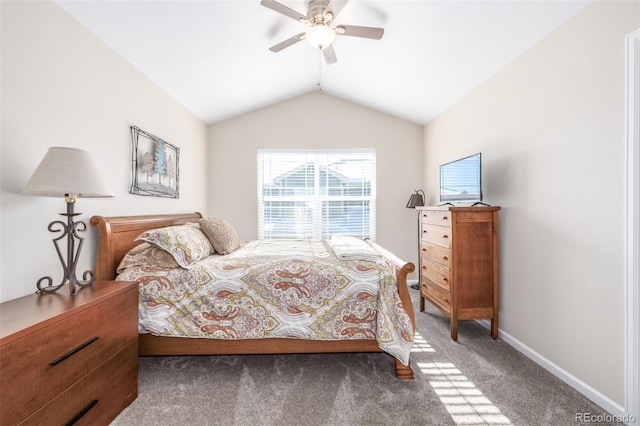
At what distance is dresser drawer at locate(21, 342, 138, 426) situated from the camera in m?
1.18

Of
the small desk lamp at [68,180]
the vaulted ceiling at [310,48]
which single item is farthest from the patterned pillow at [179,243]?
the vaulted ceiling at [310,48]

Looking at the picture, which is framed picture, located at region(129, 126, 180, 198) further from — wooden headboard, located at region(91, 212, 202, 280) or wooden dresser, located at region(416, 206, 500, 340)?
wooden dresser, located at region(416, 206, 500, 340)

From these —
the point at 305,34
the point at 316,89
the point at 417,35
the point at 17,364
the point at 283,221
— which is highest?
the point at 316,89

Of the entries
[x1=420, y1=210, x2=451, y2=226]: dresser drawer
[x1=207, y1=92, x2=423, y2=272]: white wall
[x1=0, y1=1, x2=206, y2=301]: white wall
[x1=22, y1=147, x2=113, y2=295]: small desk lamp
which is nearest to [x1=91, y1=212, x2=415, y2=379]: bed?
[x1=0, y1=1, x2=206, y2=301]: white wall

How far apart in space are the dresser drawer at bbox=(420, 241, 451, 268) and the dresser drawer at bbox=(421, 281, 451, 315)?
263 mm

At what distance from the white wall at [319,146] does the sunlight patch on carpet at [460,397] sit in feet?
7.87

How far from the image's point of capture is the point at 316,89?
424 cm

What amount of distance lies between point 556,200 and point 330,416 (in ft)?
6.83

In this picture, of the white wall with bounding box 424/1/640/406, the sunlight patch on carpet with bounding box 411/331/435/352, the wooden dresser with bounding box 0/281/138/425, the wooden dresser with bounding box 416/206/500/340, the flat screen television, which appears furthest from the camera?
the flat screen television

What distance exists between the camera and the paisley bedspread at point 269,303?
1874 millimetres

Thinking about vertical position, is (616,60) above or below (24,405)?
above

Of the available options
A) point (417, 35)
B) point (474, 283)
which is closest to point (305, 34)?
point (417, 35)

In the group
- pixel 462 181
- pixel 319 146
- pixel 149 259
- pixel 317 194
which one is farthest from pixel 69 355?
pixel 319 146

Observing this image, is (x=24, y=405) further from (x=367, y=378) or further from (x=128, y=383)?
(x=367, y=378)
